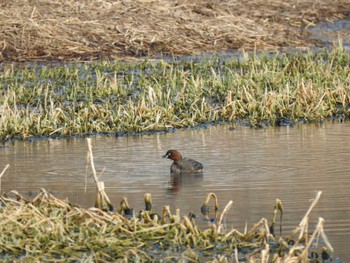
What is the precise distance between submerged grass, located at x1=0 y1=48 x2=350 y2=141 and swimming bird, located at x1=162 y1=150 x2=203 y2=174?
9.38 ft

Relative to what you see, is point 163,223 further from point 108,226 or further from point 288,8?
point 288,8

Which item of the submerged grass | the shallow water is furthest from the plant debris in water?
the submerged grass

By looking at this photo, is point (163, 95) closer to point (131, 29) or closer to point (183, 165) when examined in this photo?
point (183, 165)

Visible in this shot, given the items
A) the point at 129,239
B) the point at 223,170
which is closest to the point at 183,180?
the point at 223,170

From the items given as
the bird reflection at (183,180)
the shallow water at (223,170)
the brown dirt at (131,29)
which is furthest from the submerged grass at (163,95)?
the bird reflection at (183,180)

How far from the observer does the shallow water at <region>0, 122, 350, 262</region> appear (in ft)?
34.6

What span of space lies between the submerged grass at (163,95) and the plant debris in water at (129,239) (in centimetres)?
627

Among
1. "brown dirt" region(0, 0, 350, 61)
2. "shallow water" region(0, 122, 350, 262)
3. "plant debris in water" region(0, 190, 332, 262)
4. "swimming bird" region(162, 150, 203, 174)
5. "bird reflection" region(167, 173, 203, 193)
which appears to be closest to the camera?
"plant debris in water" region(0, 190, 332, 262)

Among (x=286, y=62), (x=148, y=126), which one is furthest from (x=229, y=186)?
(x=286, y=62)

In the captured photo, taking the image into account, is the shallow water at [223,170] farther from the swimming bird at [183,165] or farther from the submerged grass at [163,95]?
the submerged grass at [163,95]

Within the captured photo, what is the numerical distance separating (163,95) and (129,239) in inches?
332

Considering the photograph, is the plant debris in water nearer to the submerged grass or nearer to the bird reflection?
the bird reflection

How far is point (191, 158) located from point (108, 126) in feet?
8.19

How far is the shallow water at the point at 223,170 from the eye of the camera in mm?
10539
